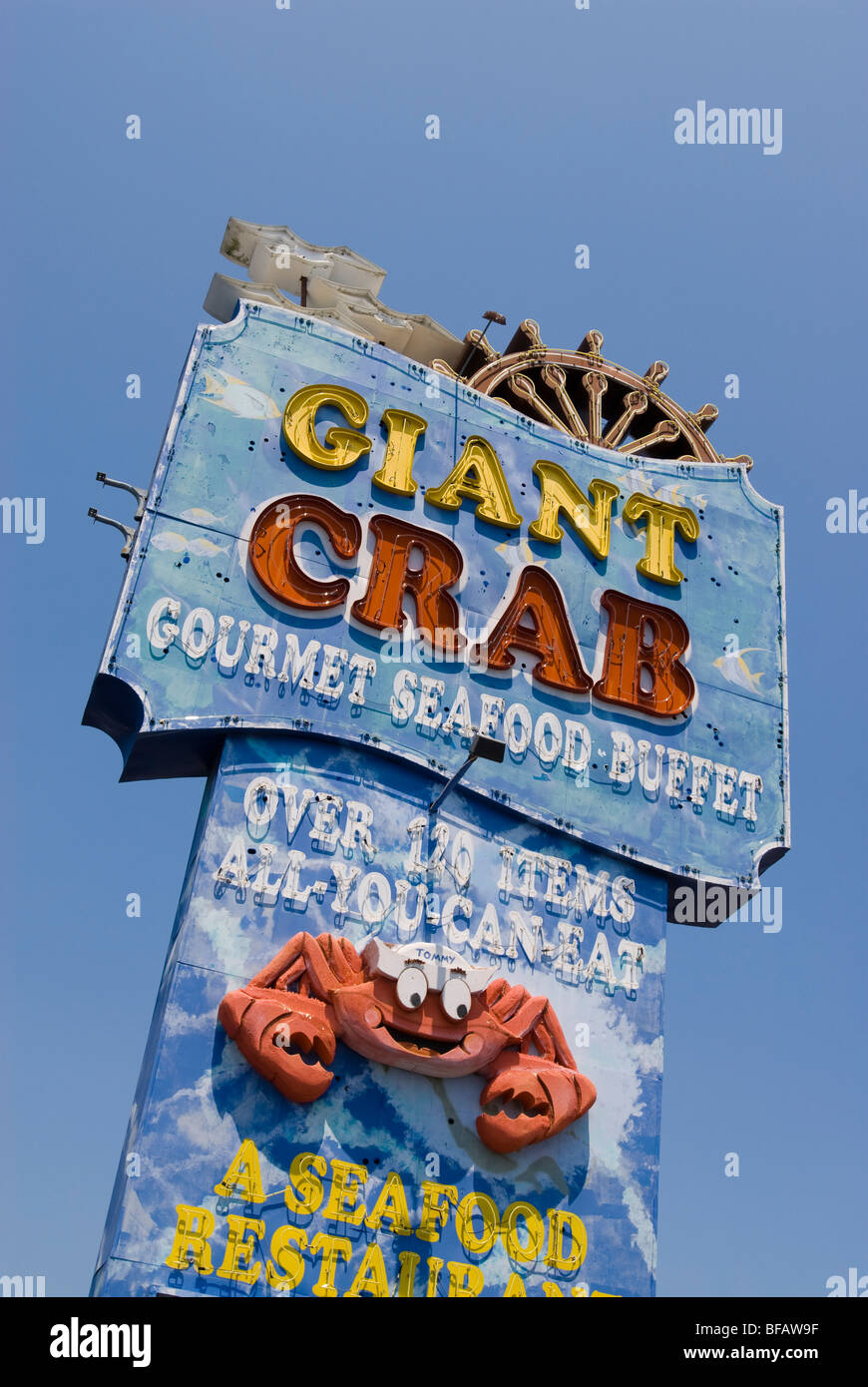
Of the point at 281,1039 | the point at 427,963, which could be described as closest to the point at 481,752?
the point at 427,963

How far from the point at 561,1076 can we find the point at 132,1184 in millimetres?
4718

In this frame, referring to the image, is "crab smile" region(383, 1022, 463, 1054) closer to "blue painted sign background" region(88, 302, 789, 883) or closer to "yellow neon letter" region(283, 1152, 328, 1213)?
"yellow neon letter" region(283, 1152, 328, 1213)

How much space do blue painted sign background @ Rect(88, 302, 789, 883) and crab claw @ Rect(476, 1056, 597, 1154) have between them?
10.3 ft

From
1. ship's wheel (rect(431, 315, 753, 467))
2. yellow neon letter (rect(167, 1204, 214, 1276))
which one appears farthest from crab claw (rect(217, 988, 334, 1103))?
ship's wheel (rect(431, 315, 753, 467))

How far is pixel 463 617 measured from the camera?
61.4 ft

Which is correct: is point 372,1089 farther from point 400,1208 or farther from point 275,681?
point 275,681

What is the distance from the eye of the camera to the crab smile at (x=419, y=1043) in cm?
1548

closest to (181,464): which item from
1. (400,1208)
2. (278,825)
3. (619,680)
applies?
(278,825)

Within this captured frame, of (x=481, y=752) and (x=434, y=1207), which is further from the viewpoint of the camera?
(x=481, y=752)

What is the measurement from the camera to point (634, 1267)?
52.2 ft

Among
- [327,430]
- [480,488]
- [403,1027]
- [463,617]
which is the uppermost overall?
[327,430]

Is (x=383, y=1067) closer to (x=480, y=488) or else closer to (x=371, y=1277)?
(x=371, y=1277)

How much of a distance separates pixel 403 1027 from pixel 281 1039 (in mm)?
1344

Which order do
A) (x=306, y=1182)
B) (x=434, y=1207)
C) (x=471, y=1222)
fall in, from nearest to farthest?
(x=306, y=1182), (x=434, y=1207), (x=471, y=1222)
